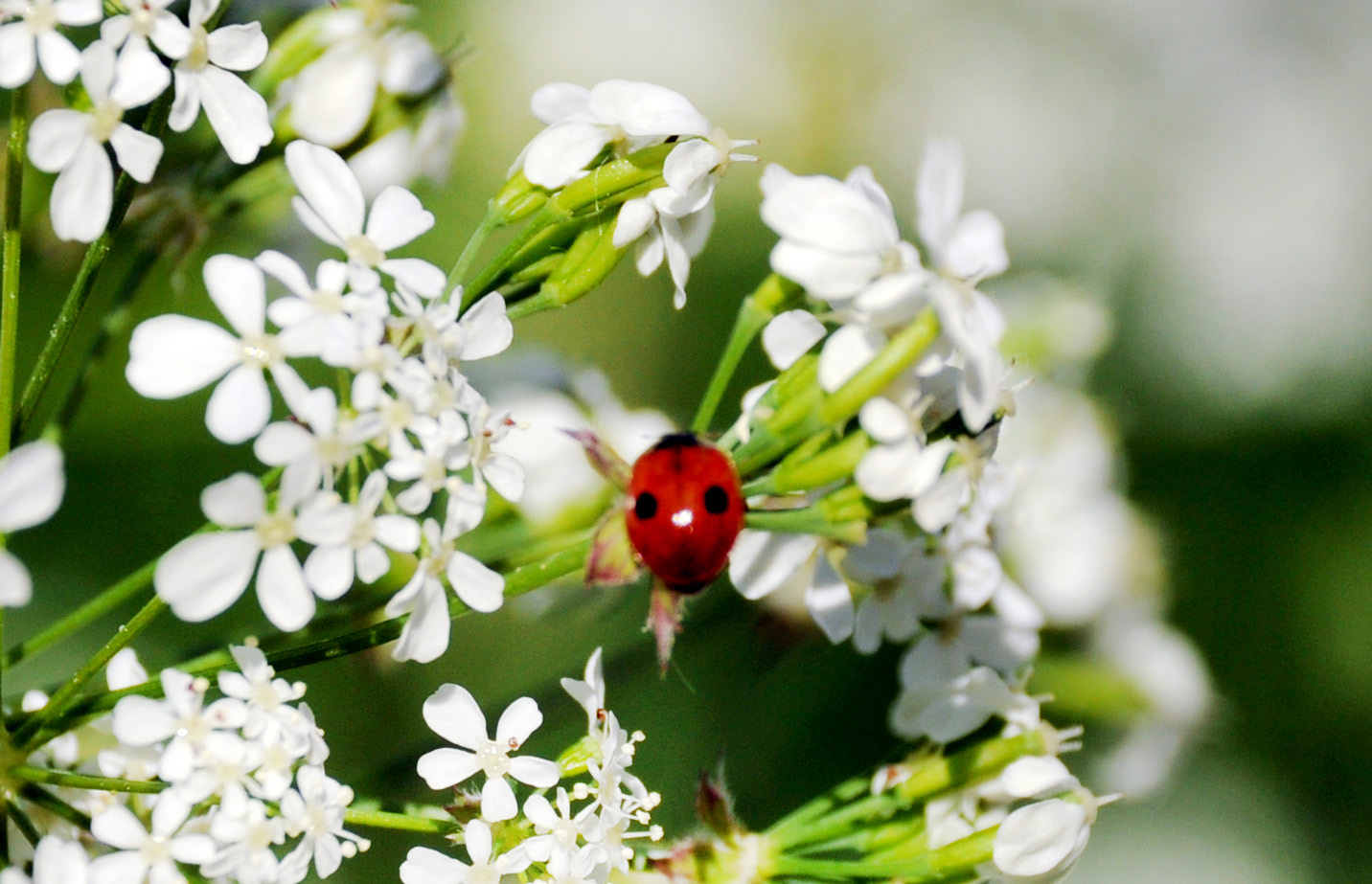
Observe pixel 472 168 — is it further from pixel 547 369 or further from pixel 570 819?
pixel 570 819

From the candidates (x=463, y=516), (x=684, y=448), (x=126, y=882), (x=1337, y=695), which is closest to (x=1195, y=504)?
(x=1337, y=695)

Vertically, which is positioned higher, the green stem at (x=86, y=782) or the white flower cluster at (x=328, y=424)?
the white flower cluster at (x=328, y=424)

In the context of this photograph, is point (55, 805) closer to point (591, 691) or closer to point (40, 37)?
point (591, 691)

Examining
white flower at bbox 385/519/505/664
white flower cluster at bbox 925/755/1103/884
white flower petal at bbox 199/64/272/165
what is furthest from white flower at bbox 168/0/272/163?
white flower cluster at bbox 925/755/1103/884

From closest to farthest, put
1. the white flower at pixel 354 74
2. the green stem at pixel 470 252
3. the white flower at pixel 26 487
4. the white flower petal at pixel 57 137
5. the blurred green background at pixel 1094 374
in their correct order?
1. the white flower at pixel 26 487
2. the white flower petal at pixel 57 137
3. the green stem at pixel 470 252
4. the white flower at pixel 354 74
5. the blurred green background at pixel 1094 374

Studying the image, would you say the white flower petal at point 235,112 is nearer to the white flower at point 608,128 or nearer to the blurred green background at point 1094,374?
the white flower at point 608,128

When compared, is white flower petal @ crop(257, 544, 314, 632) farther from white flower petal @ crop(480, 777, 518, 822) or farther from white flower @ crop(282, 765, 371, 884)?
white flower petal @ crop(480, 777, 518, 822)

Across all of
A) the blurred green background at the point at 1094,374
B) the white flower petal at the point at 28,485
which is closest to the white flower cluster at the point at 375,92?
the blurred green background at the point at 1094,374
